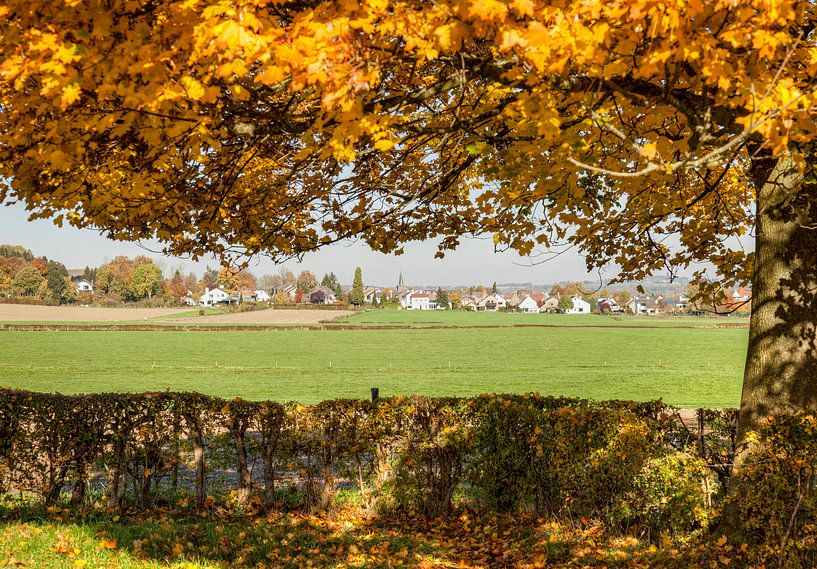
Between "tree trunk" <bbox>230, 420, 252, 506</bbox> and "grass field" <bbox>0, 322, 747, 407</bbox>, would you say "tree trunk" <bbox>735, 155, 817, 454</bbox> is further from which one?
"grass field" <bbox>0, 322, 747, 407</bbox>

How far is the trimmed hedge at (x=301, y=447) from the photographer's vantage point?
7418 millimetres

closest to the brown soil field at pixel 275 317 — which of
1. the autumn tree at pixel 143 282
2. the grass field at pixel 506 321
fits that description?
the grass field at pixel 506 321

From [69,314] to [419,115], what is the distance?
98.3 metres

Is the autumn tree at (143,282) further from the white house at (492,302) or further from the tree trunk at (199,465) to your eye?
the tree trunk at (199,465)

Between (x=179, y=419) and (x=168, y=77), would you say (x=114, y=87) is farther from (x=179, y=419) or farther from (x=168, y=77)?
(x=179, y=419)

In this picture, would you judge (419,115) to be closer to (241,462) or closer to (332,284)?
(241,462)

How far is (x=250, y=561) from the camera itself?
6.01m

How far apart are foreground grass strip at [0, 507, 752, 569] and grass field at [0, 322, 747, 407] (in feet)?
48.5

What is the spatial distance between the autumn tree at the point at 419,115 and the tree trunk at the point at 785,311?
19 millimetres

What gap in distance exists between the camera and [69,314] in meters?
91.8

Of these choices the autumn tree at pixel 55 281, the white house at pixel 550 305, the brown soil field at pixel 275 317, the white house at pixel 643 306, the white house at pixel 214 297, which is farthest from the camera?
the white house at pixel 550 305

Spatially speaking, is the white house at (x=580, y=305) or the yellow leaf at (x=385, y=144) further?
the white house at (x=580, y=305)

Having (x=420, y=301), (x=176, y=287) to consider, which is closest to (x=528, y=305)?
(x=420, y=301)

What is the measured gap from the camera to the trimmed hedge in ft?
24.3
